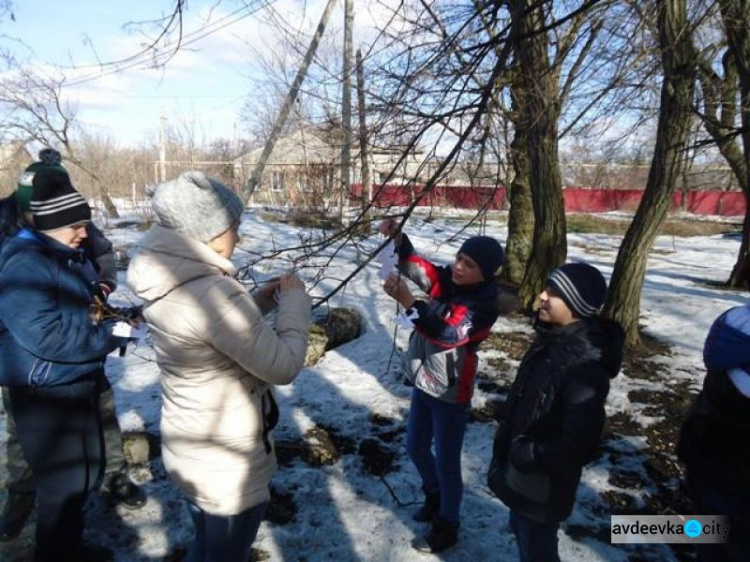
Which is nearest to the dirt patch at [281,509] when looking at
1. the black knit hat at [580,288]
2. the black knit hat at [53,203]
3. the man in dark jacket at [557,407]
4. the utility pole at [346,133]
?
the man in dark jacket at [557,407]

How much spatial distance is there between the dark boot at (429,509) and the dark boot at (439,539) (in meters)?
0.17

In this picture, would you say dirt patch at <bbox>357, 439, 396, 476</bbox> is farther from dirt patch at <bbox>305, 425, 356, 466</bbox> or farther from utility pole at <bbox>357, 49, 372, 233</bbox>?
utility pole at <bbox>357, 49, 372, 233</bbox>

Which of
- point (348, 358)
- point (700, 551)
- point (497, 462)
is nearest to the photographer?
point (700, 551)

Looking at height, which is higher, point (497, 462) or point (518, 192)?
point (518, 192)

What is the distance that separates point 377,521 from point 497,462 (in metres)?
1.00

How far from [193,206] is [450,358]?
1.35m

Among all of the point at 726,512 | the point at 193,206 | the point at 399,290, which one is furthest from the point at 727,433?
the point at 193,206

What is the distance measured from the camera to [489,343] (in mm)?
5156

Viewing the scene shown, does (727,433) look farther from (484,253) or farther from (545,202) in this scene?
(545,202)

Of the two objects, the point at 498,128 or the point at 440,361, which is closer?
the point at 440,361

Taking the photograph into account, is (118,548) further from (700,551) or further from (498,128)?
(498,128)

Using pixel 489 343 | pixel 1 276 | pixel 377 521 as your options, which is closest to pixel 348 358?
pixel 489 343

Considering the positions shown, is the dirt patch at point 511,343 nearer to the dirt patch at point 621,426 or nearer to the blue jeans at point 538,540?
the dirt patch at point 621,426

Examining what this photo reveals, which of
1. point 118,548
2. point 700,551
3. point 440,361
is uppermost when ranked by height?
point 440,361
